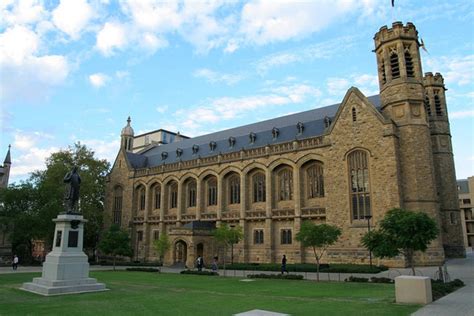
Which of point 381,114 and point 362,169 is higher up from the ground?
point 381,114

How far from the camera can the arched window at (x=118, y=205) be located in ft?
198

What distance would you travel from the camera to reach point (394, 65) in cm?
Answer: 3800

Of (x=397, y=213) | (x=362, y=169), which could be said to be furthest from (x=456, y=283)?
(x=362, y=169)

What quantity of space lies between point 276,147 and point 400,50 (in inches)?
647

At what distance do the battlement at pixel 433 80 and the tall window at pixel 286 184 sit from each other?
2268 centimetres

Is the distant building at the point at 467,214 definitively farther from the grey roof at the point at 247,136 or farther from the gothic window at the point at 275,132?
the gothic window at the point at 275,132

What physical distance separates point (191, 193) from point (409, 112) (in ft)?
99.3

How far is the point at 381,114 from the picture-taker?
118 feet

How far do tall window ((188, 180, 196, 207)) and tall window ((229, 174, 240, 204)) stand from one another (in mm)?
6845

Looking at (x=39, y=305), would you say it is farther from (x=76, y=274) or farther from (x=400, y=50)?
(x=400, y=50)

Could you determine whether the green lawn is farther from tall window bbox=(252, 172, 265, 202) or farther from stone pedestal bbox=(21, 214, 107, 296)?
tall window bbox=(252, 172, 265, 202)

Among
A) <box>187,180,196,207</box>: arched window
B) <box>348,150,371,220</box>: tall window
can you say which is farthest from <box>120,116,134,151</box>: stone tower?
<box>348,150,371,220</box>: tall window

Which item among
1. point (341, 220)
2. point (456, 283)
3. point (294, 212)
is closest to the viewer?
point (456, 283)

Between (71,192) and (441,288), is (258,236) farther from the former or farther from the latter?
(441,288)
